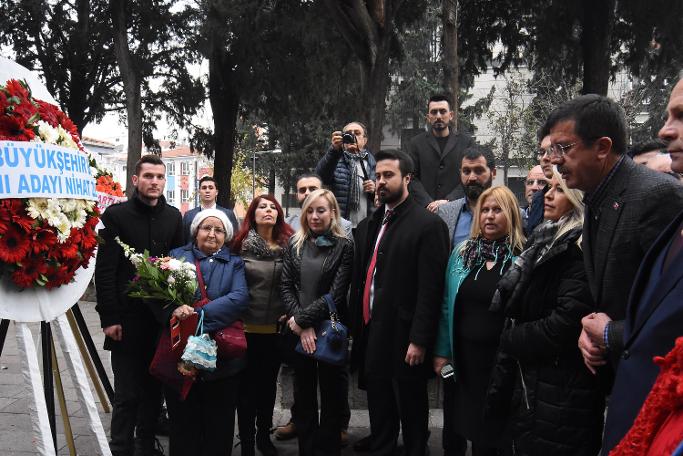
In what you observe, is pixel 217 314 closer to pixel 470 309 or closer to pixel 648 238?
pixel 470 309

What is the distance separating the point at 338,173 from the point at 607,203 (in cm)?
341

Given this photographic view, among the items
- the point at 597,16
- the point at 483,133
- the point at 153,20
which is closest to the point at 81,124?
the point at 153,20

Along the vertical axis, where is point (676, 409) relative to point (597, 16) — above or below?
below

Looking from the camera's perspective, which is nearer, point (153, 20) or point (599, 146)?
point (599, 146)

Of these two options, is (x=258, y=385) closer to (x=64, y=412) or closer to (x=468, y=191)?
(x=64, y=412)

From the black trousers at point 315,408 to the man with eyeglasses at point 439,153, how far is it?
6.86ft

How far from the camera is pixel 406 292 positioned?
4.36m

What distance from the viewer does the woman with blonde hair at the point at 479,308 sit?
12.7ft

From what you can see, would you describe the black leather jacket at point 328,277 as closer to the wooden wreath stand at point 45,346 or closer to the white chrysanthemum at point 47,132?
the wooden wreath stand at point 45,346

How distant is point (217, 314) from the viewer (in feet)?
13.8

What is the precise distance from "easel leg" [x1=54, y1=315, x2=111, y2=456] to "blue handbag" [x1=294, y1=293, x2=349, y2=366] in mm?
1372

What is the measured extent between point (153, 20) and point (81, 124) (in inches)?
158

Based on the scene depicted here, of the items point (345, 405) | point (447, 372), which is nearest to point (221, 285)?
point (345, 405)

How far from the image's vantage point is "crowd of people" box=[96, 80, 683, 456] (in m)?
3.03
